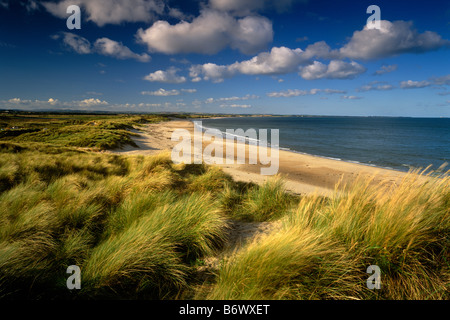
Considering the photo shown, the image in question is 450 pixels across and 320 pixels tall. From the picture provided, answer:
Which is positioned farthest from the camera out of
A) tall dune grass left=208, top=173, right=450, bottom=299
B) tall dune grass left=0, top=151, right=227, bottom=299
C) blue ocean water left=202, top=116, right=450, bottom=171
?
blue ocean water left=202, top=116, right=450, bottom=171

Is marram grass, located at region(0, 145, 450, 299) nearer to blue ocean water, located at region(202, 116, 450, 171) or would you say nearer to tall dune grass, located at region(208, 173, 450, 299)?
tall dune grass, located at region(208, 173, 450, 299)

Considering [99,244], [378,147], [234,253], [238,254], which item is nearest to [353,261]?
[238,254]

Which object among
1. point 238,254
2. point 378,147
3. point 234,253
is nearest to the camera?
point 238,254

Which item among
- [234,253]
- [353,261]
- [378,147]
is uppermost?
[378,147]

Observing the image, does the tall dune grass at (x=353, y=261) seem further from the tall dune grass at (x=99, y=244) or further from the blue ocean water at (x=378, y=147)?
the blue ocean water at (x=378, y=147)

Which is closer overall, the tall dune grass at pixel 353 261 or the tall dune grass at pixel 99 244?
the tall dune grass at pixel 353 261

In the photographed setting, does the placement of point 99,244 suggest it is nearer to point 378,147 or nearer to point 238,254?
point 238,254

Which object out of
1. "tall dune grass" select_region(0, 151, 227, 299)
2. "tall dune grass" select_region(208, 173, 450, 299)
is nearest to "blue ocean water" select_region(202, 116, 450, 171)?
"tall dune grass" select_region(208, 173, 450, 299)

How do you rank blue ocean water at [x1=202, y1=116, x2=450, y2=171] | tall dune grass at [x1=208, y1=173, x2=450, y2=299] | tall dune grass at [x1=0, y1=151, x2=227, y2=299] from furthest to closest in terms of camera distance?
blue ocean water at [x1=202, y1=116, x2=450, y2=171], tall dune grass at [x1=0, y1=151, x2=227, y2=299], tall dune grass at [x1=208, y1=173, x2=450, y2=299]

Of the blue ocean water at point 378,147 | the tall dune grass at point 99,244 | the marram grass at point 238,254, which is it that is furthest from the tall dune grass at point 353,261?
the blue ocean water at point 378,147

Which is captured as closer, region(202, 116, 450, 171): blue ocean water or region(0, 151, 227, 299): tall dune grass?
region(0, 151, 227, 299): tall dune grass

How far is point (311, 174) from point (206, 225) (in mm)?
12873
